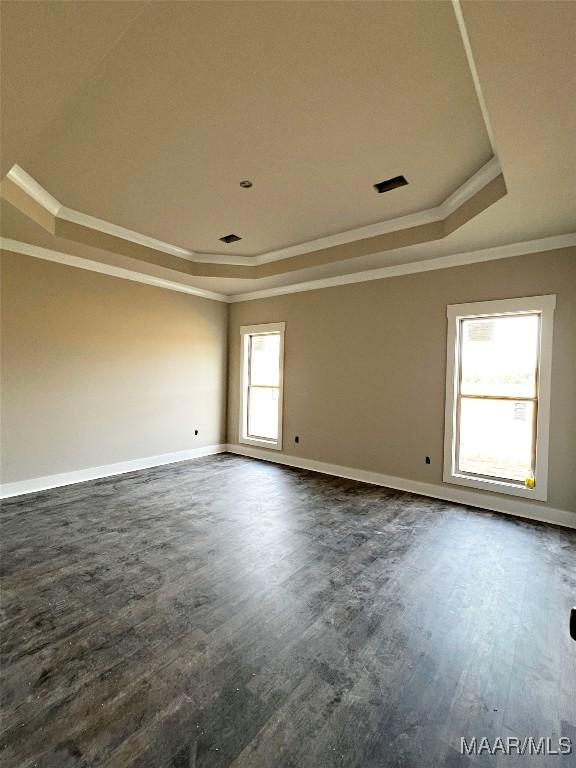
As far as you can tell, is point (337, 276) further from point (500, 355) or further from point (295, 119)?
point (295, 119)

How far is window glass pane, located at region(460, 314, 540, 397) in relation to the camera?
3.80 meters

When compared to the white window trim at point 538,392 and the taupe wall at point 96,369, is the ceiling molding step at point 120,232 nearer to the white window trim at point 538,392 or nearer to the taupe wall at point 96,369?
the taupe wall at point 96,369

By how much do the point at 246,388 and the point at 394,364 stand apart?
2892mm

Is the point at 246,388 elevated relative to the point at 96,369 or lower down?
lower down

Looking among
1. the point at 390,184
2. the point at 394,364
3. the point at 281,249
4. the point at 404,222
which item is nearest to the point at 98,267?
the point at 281,249

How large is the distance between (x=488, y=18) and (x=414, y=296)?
10.6 ft

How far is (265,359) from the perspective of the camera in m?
6.34

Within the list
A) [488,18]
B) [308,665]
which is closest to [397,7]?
[488,18]

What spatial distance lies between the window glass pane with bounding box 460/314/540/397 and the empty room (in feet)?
0.10

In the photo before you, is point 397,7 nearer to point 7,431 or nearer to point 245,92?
point 245,92

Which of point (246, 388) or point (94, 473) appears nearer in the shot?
point (94, 473)

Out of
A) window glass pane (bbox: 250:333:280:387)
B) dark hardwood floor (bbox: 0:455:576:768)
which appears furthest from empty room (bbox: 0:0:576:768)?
window glass pane (bbox: 250:333:280:387)

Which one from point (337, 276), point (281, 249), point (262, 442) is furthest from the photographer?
point (262, 442)

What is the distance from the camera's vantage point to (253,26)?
172cm
